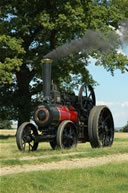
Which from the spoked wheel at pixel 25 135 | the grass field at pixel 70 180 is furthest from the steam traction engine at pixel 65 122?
the grass field at pixel 70 180

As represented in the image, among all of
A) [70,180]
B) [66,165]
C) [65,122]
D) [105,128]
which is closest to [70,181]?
[70,180]

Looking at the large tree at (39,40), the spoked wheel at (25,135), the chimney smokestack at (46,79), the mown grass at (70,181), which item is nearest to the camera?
the mown grass at (70,181)

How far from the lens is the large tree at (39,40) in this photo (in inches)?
945

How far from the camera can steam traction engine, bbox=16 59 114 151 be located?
41.9 ft

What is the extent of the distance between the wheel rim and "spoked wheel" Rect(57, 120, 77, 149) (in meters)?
1.08

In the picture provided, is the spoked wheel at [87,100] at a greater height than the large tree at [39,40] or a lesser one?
lesser

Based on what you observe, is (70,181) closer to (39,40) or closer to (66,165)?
(66,165)

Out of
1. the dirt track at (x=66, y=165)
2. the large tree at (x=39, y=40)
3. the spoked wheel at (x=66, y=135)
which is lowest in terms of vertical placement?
the dirt track at (x=66, y=165)

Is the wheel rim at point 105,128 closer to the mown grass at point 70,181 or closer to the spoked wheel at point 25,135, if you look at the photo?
the spoked wheel at point 25,135

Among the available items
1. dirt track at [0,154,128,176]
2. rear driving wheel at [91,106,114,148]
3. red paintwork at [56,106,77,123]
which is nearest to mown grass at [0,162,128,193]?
dirt track at [0,154,128,176]

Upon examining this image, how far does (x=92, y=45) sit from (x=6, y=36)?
24.9 ft

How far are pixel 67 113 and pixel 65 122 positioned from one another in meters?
Result: 0.72

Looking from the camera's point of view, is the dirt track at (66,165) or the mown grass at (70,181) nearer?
the mown grass at (70,181)

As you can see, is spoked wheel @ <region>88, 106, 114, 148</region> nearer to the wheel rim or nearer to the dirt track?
the wheel rim
